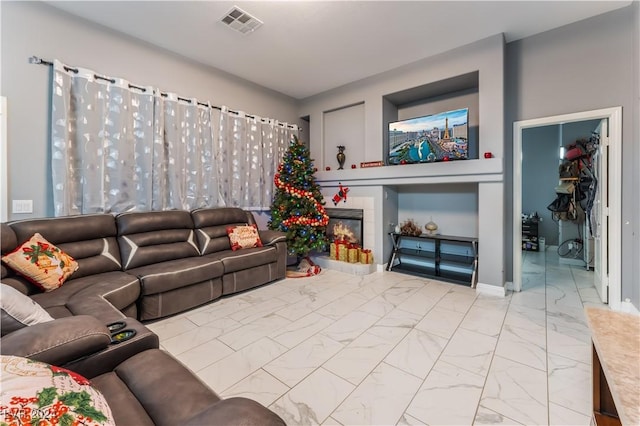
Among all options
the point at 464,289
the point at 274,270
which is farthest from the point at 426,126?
the point at 274,270

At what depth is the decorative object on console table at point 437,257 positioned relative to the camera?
3.85 meters

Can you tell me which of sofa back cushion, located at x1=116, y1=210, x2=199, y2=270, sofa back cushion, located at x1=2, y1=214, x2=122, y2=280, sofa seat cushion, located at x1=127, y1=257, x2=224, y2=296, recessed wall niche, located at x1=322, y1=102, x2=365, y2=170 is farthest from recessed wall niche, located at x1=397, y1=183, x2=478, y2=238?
sofa back cushion, located at x1=2, y1=214, x2=122, y2=280

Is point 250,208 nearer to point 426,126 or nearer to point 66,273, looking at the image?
point 66,273

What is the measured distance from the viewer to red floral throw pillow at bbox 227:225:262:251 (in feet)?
12.2

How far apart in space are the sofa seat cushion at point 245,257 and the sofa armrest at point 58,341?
1987mm

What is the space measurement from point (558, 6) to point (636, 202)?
212 centimetres

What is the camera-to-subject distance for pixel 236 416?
74 cm

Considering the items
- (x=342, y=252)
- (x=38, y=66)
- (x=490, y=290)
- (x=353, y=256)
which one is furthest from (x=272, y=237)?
(x=38, y=66)

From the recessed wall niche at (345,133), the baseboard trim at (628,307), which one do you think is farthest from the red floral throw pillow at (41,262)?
the baseboard trim at (628,307)

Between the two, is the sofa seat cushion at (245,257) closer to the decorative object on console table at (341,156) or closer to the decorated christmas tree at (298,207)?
the decorated christmas tree at (298,207)

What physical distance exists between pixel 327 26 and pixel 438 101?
222cm

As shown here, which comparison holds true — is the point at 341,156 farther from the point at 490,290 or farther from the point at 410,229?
the point at 490,290

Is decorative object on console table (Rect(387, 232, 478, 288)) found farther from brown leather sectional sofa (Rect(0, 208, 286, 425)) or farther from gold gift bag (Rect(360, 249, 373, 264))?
brown leather sectional sofa (Rect(0, 208, 286, 425))

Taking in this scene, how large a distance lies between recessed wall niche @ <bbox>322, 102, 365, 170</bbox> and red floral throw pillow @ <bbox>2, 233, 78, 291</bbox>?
3.98 meters
